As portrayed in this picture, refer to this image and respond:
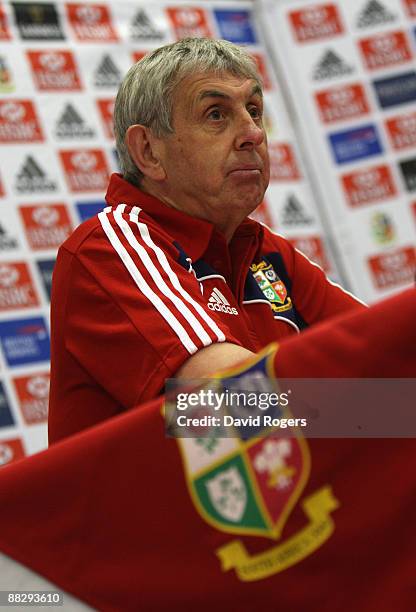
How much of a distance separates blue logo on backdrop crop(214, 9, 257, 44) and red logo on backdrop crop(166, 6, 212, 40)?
7 centimetres

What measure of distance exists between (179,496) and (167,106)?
0.99 meters

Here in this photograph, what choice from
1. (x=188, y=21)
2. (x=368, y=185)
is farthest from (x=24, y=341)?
(x=368, y=185)

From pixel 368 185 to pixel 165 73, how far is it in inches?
109

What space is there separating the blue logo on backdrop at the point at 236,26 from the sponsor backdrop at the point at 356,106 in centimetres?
8

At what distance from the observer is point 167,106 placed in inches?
78.4

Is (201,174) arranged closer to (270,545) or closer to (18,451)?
(270,545)

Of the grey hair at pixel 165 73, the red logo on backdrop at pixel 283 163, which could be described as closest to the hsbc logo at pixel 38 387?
the red logo on backdrop at pixel 283 163

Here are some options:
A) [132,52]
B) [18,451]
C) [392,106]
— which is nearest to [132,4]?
[132,52]

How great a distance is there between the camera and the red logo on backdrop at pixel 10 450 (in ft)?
11.9

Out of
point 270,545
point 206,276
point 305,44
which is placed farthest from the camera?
point 305,44

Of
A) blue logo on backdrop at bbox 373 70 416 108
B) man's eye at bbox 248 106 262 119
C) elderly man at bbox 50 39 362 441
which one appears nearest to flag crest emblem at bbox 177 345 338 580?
elderly man at bbox 50 39 362 441

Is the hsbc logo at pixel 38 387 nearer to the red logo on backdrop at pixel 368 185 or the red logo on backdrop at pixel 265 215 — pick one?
the red logo on backdrop at pixel 265 215

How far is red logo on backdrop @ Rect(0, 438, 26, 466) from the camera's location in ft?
11.9

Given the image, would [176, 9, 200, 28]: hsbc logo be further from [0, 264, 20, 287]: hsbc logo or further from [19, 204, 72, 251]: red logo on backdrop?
[0, 264, 20, 287]: hsbc logo
